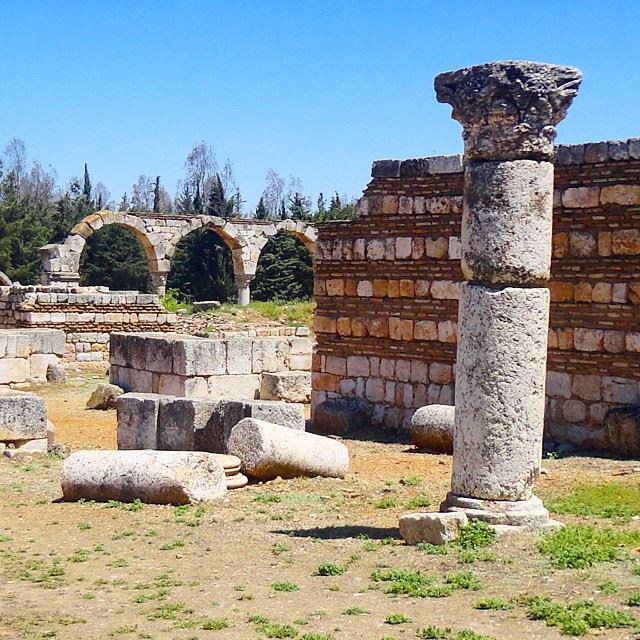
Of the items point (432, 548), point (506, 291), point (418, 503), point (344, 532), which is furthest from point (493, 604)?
point (418, 503)

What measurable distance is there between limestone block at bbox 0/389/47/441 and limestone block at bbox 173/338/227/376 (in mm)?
3787

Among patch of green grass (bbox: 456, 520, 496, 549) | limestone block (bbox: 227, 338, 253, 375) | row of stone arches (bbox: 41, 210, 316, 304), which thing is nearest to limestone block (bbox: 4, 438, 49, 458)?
limestone block (bbox: 227, 338, 253, 375)

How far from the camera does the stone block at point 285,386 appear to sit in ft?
57.7

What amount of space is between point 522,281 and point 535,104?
4.25 ft

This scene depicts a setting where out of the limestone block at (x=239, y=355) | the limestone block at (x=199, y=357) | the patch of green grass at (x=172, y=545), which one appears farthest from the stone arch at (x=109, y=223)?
the patch of green grass at (x=172, y=545)

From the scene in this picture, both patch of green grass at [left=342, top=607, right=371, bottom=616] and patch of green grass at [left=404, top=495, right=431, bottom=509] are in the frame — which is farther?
patch of green grass at [left=404, top=495, right=431, bottom=509]

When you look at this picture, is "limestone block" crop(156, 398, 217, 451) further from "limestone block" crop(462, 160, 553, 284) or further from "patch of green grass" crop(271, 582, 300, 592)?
"patch of green grass" crop(271, 582, 300, 592)

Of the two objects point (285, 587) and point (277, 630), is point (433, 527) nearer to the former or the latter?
point (285, 587)

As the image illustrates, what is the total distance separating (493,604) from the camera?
630 cm

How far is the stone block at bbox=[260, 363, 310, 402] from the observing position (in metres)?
17.6

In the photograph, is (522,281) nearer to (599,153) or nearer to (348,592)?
(348,592)

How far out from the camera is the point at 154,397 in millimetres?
12430

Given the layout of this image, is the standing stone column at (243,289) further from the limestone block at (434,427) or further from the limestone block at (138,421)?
the limestone block at (138,421)

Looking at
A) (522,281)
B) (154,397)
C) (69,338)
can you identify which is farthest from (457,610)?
(69,338)
